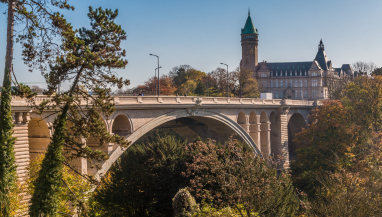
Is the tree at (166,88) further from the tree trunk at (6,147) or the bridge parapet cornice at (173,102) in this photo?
the tree trunk at (6,147)

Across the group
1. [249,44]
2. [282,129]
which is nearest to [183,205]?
[282,129]

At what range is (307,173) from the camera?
37719mm

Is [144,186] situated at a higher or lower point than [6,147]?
lower

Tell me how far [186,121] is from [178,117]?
403 inches

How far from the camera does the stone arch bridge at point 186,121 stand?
19361mm

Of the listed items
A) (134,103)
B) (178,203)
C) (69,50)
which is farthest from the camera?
(134,103)

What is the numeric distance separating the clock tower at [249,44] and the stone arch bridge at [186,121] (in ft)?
205

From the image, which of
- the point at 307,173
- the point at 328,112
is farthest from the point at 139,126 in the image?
the point at 328,112

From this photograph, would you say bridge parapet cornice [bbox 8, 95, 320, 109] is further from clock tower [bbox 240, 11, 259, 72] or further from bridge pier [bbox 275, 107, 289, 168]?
clock tower [bbox 240, 11, 259, 72]

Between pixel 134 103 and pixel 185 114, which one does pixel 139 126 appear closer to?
pixel 134 103

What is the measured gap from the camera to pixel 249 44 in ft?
396

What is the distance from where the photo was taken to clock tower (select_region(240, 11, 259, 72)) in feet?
390

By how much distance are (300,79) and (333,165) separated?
96.7 meters

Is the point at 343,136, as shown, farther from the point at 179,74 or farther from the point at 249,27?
the point at 249,27
